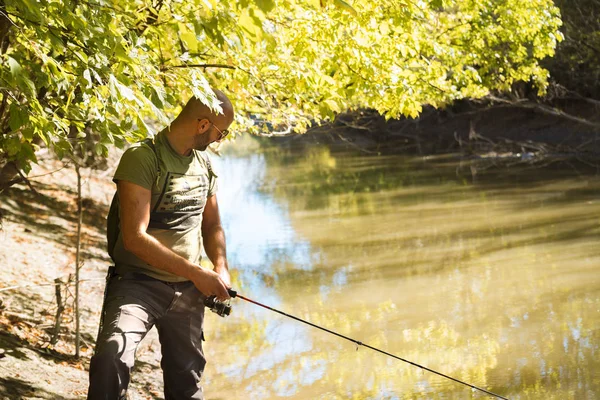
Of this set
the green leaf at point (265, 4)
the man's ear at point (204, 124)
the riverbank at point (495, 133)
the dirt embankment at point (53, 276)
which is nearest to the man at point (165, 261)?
the man's ear at point (204, 124)

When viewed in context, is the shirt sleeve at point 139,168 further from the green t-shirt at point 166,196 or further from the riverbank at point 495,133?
the riverbank at point 495,133

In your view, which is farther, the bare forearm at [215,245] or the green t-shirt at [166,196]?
the bare forearm at [215,245]

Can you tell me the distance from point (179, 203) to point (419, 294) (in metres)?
6.33

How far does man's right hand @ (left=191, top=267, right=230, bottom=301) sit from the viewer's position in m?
3.77

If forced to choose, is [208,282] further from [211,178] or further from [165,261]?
[211,178]

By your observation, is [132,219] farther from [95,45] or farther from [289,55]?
[289,55]

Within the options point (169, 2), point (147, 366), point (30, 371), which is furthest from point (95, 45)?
point (147, 366)

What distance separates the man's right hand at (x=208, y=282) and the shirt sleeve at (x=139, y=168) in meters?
0.46

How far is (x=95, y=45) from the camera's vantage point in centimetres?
381

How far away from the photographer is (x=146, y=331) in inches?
149

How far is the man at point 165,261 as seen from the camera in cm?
361

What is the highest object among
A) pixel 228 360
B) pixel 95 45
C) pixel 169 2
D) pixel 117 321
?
pixel 169 2

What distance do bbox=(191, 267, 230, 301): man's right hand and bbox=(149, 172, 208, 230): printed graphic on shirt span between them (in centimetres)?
30

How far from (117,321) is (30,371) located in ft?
7.98
